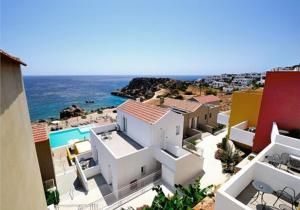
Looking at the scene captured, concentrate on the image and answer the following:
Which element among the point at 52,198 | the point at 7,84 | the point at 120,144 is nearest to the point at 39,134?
the point at 52,198

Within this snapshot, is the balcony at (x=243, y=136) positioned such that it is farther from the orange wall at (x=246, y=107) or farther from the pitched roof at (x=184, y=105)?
the pitched roof at (x=184, y=105)

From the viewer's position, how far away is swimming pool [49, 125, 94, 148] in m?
30.3

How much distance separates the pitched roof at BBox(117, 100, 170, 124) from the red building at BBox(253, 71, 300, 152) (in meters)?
7.90

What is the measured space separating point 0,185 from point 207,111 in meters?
27.5

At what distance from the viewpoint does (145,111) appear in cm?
1739

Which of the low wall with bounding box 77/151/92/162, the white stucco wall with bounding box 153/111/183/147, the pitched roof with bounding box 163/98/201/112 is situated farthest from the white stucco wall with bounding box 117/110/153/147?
the pitched roof with bounding box 163/98/201/112

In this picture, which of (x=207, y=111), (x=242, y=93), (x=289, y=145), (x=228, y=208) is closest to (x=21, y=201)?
(x=228, y=208)

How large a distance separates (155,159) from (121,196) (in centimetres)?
435

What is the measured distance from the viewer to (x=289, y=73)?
11.1 metres

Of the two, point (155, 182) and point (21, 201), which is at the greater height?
point (21, 201)

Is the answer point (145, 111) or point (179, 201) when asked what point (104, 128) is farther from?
point (179, 201)

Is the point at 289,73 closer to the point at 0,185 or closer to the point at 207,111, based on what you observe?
the point at 0,185

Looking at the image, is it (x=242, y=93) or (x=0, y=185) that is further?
→ (x=242, y=93)

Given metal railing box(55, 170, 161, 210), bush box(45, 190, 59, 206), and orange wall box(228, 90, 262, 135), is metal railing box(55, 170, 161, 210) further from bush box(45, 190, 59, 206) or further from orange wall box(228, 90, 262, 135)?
orange wall box(228, 90, 262, 135)
